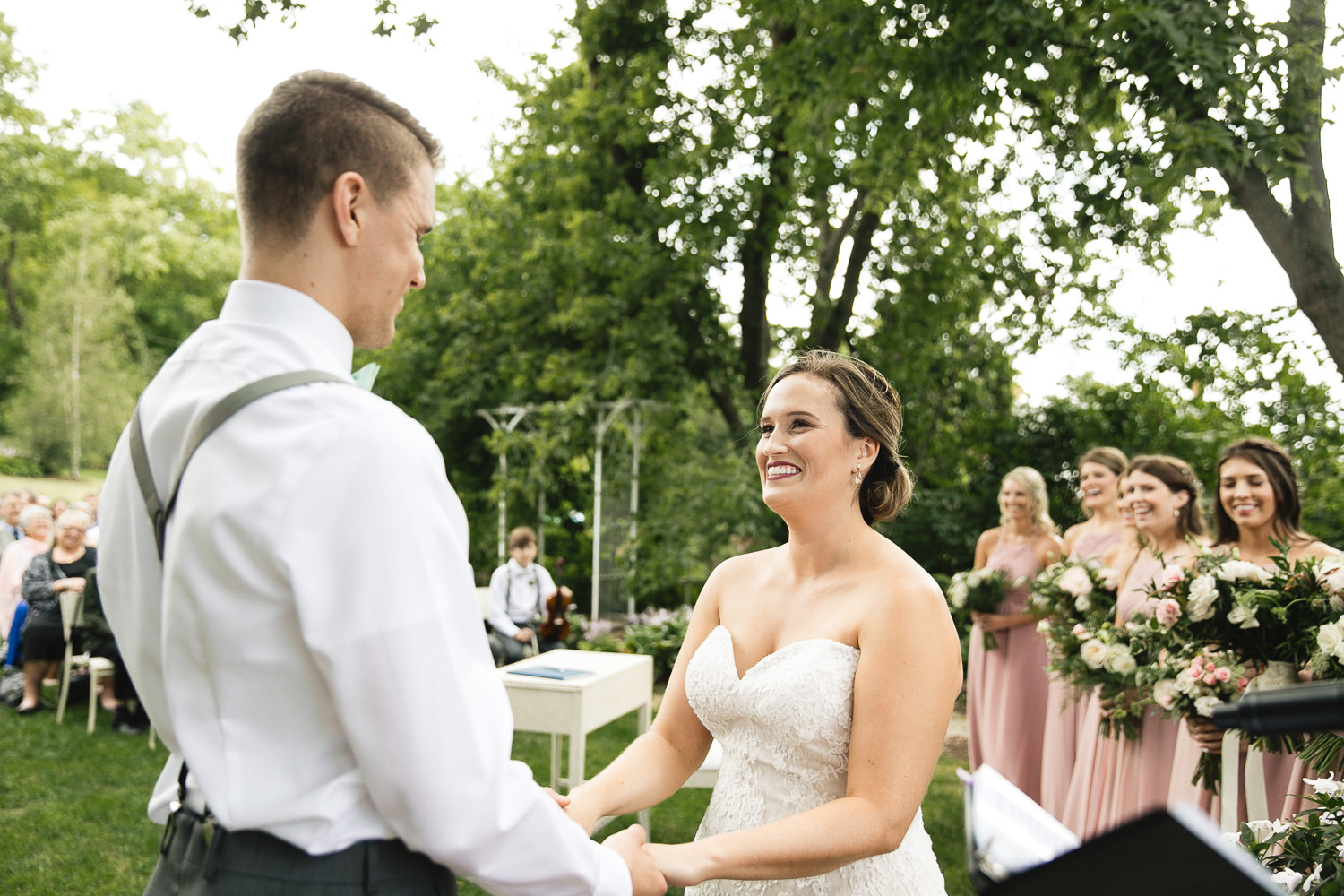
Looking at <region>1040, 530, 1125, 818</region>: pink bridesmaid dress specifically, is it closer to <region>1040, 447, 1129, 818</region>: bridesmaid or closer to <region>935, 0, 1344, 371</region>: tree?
<region>1040, 447, 1129, 818</region>: bridesmaid

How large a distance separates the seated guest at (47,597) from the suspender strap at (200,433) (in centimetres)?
938

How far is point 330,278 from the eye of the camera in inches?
58.0

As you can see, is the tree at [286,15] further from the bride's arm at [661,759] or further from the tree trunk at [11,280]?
the tree trunk at [11,280]

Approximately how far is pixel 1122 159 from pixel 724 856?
216 inches

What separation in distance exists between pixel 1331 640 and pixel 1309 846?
181cm

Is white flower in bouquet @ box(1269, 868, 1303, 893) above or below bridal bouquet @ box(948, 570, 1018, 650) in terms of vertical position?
above

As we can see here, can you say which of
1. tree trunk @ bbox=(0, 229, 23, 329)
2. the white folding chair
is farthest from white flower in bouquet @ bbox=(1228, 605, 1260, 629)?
tree trunk @ bbox=(0, 229, 23, 329)

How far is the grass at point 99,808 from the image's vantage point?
555 centimetres

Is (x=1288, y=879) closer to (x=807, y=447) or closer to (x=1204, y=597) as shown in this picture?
(x=807, y=447)

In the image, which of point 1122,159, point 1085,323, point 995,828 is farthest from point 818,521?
point 1085,323

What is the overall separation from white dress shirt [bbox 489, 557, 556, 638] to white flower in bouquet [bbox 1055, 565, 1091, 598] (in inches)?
226

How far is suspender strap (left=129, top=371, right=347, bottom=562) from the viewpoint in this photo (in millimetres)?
1312

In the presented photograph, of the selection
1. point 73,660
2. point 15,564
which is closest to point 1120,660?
point 73,660

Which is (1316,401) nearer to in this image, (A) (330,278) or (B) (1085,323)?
(B) (1085,323)
